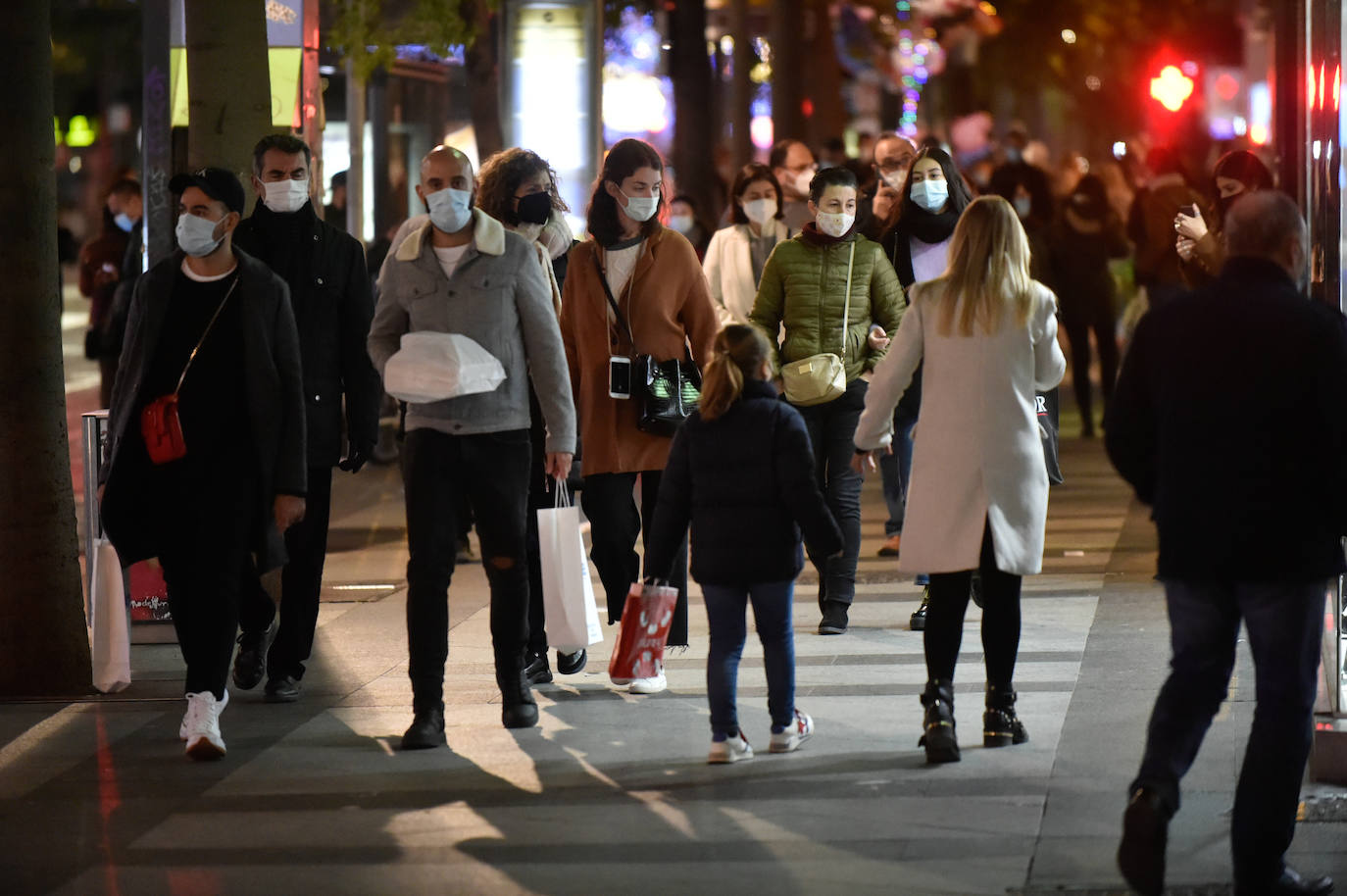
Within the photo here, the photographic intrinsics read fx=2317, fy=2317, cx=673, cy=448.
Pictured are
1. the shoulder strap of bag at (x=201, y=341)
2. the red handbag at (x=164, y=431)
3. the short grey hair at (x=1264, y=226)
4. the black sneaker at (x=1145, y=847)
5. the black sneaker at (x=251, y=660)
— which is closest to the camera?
the black sneaker at (x=1145, y=847)

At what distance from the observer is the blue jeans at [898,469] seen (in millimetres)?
10734

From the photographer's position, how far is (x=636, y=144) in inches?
333

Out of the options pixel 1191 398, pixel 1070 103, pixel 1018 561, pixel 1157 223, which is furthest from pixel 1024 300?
pixel 1070 103

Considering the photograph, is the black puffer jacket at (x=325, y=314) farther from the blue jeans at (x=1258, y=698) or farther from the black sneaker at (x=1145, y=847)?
the black sneaker at (x=1145, y=847)

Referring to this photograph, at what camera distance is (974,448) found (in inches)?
279

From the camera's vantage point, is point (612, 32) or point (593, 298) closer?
point (593, 298)

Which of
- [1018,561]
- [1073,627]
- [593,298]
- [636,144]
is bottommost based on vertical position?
[1073,627]

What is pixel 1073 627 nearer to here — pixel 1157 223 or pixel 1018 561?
pixel 1018 561

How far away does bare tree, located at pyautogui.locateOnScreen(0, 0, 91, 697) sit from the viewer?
8672 millimetres

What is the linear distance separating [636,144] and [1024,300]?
6.28ft

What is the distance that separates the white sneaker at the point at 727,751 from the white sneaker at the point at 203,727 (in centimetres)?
161

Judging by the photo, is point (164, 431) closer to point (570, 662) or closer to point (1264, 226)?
point (570, 662)

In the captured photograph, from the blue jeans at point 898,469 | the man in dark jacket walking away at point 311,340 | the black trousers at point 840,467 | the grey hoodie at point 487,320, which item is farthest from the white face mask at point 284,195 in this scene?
the blue jeans at point 898,469

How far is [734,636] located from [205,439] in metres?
1.87
